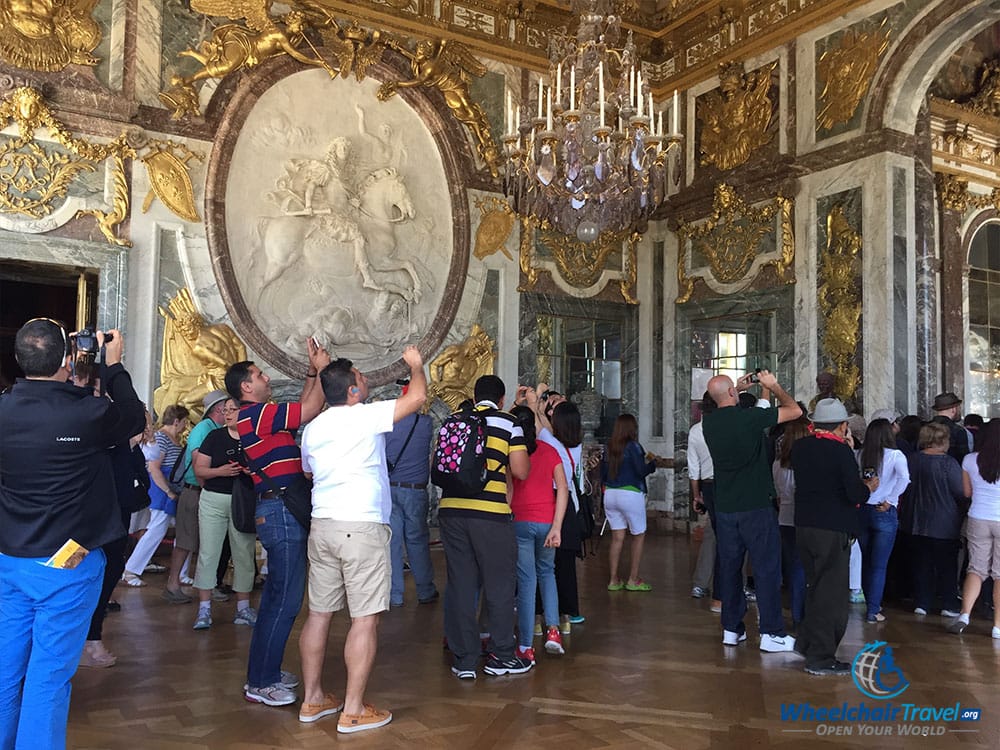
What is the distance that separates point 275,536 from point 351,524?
481 millimetres

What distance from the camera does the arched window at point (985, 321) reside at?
448 inches

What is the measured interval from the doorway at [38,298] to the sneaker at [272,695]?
12.1 feet

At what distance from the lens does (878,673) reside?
177 inches

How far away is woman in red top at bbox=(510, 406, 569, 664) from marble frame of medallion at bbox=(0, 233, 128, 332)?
490 cm

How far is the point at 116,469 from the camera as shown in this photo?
445 cm

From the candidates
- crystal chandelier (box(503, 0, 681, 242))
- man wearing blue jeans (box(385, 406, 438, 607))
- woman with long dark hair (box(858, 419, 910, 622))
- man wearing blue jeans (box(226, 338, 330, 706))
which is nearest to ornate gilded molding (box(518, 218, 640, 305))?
crystal chandelier (box(503, 0, 681, 242))

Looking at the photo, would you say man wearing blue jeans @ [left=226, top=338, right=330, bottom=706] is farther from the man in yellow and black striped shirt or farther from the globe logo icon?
the globe logo icon

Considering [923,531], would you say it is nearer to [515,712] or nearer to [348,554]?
[515,712]

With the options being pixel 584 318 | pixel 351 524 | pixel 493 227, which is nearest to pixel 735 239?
pixel 584 318

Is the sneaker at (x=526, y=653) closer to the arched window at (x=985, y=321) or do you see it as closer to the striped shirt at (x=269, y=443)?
the striped shirt at (x=269, y=443)

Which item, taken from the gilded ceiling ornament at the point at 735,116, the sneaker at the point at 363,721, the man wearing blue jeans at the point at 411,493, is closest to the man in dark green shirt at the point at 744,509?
the man wearing blue jeans at the point at 411,493

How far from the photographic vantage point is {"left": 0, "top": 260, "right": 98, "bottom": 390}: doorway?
8016mm

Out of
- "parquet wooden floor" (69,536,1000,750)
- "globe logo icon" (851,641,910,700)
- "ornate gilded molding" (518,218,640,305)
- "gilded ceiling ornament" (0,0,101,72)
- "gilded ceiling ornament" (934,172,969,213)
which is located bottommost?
"parquet wooden floor" (69,536,1000,750)

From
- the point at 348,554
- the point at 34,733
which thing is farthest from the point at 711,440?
the point at 34,733
